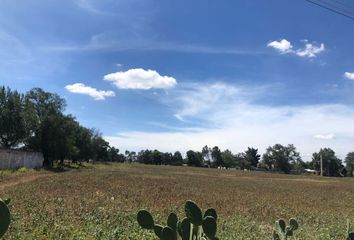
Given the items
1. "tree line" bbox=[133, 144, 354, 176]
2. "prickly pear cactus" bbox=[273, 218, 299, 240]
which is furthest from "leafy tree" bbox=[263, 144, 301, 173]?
"prickly pear cactus" bbox=[273, 218, 299, 240]

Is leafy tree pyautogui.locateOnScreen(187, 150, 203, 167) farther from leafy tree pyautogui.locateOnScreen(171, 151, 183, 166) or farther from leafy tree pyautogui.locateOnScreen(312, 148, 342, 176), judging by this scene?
leafy tree pyautogui.locateOnScreen(312, 148, 342, 176)

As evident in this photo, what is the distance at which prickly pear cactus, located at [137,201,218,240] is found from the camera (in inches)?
73.9

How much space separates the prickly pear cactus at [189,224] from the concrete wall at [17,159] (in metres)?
44.8

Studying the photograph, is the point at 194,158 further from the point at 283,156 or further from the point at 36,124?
the point at 36,124

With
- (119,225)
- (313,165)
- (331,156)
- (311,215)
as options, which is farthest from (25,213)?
(313,165)

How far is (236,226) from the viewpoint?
1241cm

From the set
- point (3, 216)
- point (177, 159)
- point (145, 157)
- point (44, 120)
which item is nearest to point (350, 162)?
point (177, 159)

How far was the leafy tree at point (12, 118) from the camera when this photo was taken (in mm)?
57375

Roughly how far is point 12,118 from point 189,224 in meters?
59.6

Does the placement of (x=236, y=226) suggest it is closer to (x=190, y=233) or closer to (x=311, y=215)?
(x=311, y=215)

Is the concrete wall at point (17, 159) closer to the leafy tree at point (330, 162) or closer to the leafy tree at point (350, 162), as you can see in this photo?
the leafy tree at point (330, 162)

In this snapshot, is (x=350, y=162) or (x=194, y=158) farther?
(x=350, y=162)

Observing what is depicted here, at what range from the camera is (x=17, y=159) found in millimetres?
48906

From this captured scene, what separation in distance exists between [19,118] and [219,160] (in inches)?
4161
